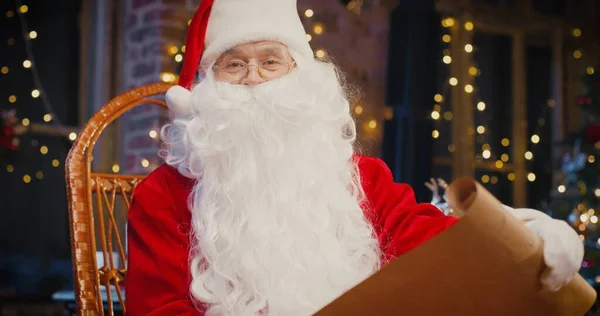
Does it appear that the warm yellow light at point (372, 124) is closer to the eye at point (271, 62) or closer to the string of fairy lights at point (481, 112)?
the string of fairy lights at point (481, 112)

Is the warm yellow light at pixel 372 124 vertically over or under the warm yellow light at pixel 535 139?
over

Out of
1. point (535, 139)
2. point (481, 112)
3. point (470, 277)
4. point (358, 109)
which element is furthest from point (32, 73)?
point (535, 139)

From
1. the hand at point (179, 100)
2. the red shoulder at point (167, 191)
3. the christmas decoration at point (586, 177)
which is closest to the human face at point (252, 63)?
the hand at point (179, 100)

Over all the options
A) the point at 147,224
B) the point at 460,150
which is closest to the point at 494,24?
the point at 460,150

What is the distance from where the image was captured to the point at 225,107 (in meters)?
1.65

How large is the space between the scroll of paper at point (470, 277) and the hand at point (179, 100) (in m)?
0.82

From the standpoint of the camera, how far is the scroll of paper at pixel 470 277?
35.5 inches

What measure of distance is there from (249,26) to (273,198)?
0.46 meters

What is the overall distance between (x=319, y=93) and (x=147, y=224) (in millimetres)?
543

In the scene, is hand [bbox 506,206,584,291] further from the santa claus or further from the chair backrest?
the chair backrest

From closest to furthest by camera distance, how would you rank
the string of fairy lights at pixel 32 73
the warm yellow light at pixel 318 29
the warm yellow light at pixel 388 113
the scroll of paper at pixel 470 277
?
the scroll of paper at pixel 470 277
the string of fairy lights at pixel 32 73
the warm yellow light at pixel 318 29
the warm yellow light at pixel 388 113

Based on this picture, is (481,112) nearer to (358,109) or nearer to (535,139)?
(535,139)

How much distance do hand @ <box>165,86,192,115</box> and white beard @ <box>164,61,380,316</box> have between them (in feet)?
0.05

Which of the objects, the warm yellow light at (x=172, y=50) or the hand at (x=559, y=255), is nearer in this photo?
the hand at (x=559, y=255)
